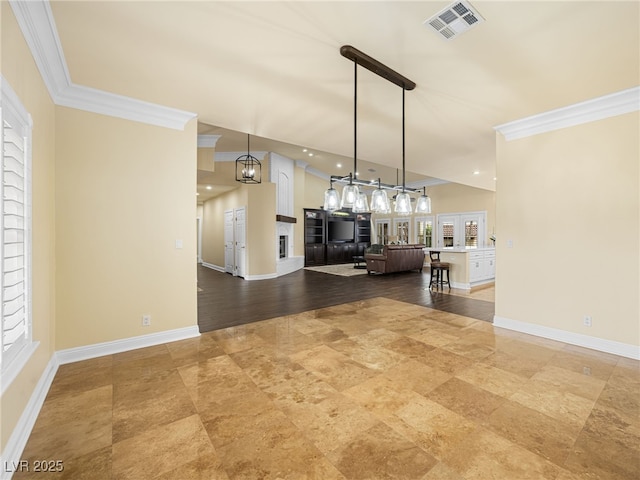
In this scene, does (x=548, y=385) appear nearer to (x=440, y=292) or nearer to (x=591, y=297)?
(x=591, y=297)

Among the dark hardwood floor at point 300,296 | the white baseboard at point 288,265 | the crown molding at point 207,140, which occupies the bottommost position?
the dark hardwood floor at point 300,296

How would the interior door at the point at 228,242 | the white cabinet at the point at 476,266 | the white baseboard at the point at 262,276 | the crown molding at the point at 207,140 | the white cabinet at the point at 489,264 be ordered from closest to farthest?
the crown molding at the point at 207,140 < the white cabinet at the point at 476,266 < the white cabinet at the point at 489,264 < the white baseboard at the point at 262,276 < the interior door at the point at 228,242

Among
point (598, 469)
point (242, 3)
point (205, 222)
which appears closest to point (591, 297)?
point (598, 469)

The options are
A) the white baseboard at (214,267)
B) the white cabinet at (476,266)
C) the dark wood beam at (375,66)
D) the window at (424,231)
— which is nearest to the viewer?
the dark wood beam at (375,66)

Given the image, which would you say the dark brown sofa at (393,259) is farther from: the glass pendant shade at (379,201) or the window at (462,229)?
the glass pendant shade at (379,201)

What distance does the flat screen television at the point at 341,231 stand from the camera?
12258 mm

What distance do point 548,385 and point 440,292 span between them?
3984 mm

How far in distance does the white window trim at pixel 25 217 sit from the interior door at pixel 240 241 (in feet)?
Answer: 19.9

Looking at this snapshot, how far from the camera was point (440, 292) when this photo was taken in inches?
251

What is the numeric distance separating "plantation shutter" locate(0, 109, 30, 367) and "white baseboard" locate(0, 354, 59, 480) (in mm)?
424

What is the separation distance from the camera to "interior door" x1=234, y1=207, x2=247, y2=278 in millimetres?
8211

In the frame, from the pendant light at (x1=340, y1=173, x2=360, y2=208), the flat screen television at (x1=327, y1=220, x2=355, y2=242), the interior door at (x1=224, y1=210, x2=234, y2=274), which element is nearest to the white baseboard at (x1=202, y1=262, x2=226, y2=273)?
the interior door at (x1=224, y1=210, x2=234, y2=274)

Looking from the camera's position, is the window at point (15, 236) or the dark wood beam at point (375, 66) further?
the dark wood beam at point (375, 66)

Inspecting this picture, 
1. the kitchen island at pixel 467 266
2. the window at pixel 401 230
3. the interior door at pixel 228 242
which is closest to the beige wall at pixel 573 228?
the kitchen island at pixel 467 266
